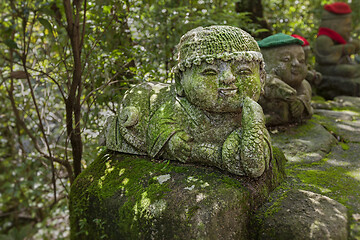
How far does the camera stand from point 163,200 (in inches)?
83.7

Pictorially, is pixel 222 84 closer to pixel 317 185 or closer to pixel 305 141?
pixel 317 185

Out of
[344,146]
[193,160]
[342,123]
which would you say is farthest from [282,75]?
[193,160]

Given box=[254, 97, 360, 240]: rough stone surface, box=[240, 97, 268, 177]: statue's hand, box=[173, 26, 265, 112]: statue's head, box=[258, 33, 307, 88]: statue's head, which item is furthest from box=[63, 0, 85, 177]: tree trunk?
box=[258, 33, 307, 88]: statue's head

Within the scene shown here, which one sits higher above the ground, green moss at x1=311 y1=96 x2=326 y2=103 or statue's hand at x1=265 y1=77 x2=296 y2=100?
statue's hand at x1=265 y1=77 x2=296 y2=100

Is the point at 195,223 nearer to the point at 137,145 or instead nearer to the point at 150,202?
the point at 150,202

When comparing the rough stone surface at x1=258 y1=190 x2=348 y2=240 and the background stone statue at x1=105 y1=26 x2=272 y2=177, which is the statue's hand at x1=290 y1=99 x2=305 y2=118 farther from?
the rough stone surface at x1=258 y1=190 x2=348 y2=240

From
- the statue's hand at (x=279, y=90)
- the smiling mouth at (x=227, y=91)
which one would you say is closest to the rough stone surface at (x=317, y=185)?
the statue's hand at (x=279, y=90)

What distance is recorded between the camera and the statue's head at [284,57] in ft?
13.7

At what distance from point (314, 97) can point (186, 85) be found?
17.6ft

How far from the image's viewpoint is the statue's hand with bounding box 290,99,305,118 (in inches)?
167

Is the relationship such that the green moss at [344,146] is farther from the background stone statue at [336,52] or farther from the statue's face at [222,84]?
the background stone statue at [336,52]

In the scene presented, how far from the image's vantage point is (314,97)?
681cm

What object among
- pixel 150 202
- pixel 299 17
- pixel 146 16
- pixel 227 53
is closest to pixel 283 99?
pixel 227 53

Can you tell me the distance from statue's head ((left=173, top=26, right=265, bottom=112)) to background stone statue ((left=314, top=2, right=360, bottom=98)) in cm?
539
